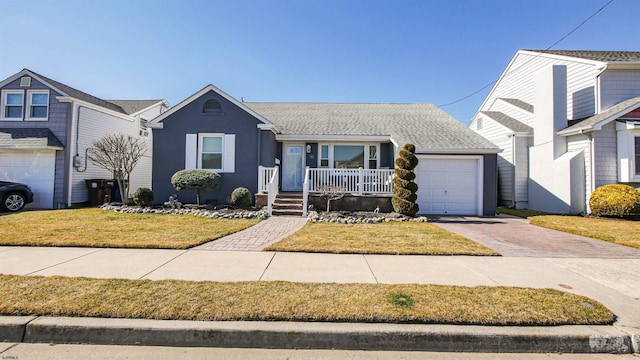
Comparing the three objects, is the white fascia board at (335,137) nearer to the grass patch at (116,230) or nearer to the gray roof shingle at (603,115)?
the grass patch at (116,230)

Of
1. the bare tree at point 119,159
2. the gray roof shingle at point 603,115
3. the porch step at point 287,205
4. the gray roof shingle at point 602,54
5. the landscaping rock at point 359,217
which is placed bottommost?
the landscaping rock at point 359,217

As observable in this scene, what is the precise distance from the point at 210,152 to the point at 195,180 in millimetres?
1997

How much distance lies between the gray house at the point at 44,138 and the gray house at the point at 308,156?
3981mm

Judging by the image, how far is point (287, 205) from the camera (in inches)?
443

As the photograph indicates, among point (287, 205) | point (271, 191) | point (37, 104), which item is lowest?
point (287, 205)

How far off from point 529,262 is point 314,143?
9.95 meters

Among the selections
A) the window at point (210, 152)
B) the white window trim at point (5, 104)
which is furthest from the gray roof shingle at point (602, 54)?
the white window trim at point (5, 104)

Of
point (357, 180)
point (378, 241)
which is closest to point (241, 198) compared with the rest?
point (357, 180)

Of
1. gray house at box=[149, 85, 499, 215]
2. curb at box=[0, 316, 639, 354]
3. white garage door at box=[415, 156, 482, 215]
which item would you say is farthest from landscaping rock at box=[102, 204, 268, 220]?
curb at box=[0, 316, 639, 354]

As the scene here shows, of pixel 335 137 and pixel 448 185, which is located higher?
pixel 335 137

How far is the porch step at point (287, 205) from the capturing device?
10977mm

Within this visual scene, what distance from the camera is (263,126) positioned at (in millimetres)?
12211

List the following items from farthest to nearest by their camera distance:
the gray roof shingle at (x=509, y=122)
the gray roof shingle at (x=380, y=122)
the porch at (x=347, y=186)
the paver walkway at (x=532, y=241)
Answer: the gray roof shingle at (x=509, y=122) → the gray roof shingle at (x=380, y=122) → the porch at (x=347, y=186) → the paver walkway at (x=532, y=241)

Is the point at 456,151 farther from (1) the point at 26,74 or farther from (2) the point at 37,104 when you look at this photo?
(1) the point at 26,74
